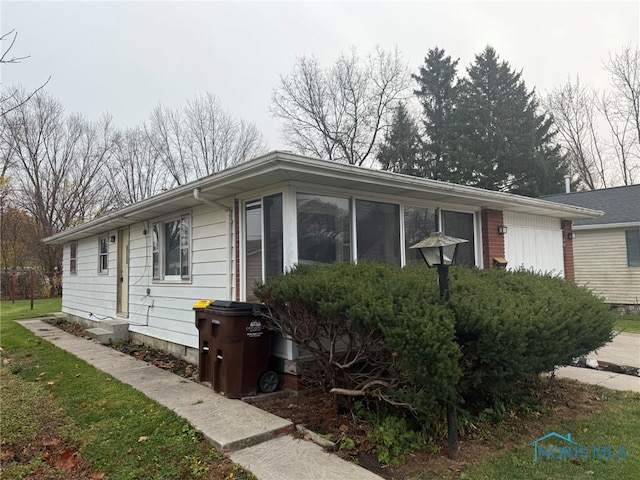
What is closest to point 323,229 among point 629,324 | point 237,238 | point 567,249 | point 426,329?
point 237,238

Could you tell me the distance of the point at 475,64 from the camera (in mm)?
27062

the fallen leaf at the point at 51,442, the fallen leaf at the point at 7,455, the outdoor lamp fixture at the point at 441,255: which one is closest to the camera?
the fallen leaf at the point at 7,455

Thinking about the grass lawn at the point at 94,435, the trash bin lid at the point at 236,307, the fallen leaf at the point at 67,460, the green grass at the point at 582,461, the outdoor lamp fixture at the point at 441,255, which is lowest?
the green grass at the point at 582,461

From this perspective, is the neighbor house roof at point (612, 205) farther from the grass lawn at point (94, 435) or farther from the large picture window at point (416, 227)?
the grass lawn at point (94, 435)

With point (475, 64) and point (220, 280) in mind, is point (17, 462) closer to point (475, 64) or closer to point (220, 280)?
point (220, 280)

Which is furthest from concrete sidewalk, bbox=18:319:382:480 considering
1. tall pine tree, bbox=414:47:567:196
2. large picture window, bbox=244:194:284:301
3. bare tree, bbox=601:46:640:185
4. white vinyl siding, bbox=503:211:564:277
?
bare tree, bbox=601:46:640:185

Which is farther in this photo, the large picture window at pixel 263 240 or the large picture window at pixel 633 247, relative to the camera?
the large picture window at pixel 633 247

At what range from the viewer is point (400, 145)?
2447 centimetres

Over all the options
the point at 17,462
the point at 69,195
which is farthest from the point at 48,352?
the point at 69,195

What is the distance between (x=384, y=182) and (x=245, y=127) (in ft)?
75.2

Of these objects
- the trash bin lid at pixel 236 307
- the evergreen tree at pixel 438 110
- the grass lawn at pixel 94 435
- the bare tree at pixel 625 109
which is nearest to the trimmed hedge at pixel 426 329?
the trash bin lid at pixel 236 307

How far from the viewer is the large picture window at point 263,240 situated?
5082 mm

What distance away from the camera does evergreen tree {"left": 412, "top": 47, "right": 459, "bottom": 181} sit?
24562mm

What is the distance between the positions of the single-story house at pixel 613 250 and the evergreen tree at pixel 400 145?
12.3 metres
